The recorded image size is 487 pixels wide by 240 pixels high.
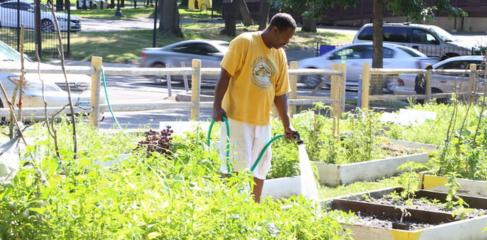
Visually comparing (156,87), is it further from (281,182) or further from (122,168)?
(122,168)

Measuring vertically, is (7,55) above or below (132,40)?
above

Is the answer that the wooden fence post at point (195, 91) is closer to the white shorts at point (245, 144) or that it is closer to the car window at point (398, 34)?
the white shorts at point (245, 144)

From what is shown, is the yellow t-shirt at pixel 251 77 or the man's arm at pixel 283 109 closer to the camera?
the yellow t-shirt at pixel 251 77

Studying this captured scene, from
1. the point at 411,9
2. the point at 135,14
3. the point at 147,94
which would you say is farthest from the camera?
the point at 135,14

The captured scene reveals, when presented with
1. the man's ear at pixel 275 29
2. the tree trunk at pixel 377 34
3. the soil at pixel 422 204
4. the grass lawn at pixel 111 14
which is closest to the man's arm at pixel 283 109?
the man's ear at pixel 275 29

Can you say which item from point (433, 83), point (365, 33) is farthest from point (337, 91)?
point (365, 33)

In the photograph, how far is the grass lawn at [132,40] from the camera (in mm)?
32812

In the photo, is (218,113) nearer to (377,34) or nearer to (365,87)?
(365,87)

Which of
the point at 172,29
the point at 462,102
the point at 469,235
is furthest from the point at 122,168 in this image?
the point at 172,29

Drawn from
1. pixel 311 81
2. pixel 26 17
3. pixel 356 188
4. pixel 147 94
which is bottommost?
pixel 147 94

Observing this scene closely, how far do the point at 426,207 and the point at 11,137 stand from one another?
420cm

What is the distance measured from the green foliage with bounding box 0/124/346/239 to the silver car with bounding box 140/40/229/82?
21.0m

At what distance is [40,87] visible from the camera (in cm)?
1212

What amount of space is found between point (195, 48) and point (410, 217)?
64.6 feet
